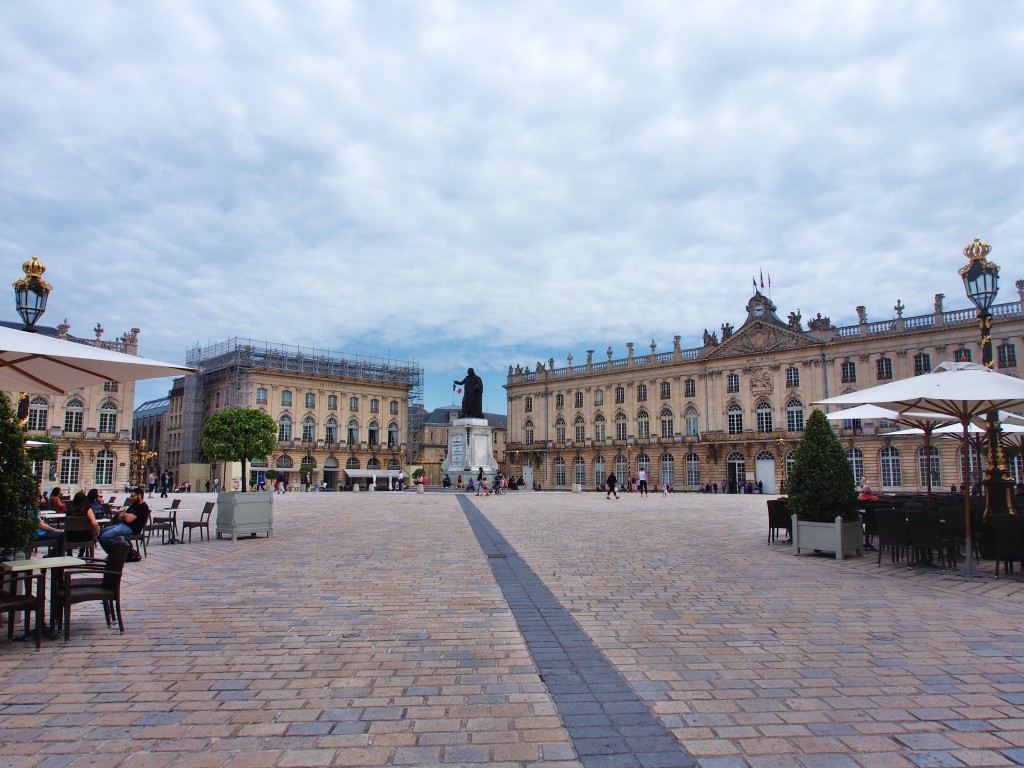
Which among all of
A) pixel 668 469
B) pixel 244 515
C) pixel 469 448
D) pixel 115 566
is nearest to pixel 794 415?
pixel 668 469

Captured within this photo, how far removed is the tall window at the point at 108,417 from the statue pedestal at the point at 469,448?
29.2m

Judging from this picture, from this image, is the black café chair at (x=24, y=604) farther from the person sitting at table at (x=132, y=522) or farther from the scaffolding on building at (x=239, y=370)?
the scaffolding on building at (x=239, y=370)

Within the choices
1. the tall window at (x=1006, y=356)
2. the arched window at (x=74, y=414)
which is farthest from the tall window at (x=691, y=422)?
the arched window at (x=74, y=414)

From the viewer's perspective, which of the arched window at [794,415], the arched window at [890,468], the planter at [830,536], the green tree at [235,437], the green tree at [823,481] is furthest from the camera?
the arched window at [794,415]

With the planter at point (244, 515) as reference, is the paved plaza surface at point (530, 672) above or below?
below

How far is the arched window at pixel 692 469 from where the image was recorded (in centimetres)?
5696

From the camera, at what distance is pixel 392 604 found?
698 centimetres

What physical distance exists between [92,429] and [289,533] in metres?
46.0

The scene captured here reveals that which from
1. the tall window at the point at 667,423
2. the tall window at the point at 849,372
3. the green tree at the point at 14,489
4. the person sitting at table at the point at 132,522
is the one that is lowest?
the person sitting at table at the point at 132,522

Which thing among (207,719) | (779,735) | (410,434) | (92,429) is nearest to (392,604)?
(207,719)

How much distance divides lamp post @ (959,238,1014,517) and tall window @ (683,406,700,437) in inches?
1834

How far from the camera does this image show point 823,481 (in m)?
10.7

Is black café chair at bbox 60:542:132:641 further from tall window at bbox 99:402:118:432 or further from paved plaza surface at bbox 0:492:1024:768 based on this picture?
tall window at bbox 99:402:118:432

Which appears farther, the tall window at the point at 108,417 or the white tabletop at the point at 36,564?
the tall window at the point at 108,417
